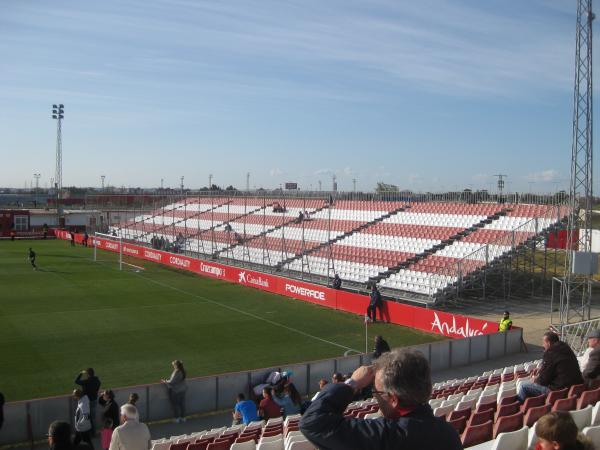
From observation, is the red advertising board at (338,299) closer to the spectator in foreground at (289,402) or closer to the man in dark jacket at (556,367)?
the spectator in foreground at (289,402)

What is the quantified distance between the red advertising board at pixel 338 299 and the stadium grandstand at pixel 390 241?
7.33 feet

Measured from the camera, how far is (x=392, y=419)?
2.87 m

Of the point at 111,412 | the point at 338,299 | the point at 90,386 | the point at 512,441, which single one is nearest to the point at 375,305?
the point at 338,299

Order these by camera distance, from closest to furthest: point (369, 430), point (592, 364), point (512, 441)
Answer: point (369, 430) < point (512, 441) < point (592, 364)

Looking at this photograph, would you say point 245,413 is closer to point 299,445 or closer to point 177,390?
point 177,390

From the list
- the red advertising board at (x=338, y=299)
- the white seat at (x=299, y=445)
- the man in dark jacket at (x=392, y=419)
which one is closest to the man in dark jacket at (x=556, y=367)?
the white seat at (x=299, y=445)

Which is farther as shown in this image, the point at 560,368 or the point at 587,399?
the point at 560,368

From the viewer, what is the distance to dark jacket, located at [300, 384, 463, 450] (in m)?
2.77

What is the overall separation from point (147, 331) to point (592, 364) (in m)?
16.4

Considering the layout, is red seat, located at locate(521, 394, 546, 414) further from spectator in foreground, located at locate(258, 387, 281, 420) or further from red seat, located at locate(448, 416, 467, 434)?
spectator in foreground, located at locate(258, 387, 281, 420)

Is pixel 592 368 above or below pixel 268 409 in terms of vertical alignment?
above

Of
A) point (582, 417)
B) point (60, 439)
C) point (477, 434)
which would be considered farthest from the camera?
point (477, 434)

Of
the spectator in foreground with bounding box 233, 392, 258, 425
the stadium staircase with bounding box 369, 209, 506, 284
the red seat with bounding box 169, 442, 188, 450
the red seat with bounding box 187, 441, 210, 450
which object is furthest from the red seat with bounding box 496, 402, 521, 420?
the stadium staircase with bounding box 369, 209, 506, 284

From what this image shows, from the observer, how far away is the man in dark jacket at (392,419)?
278cm
